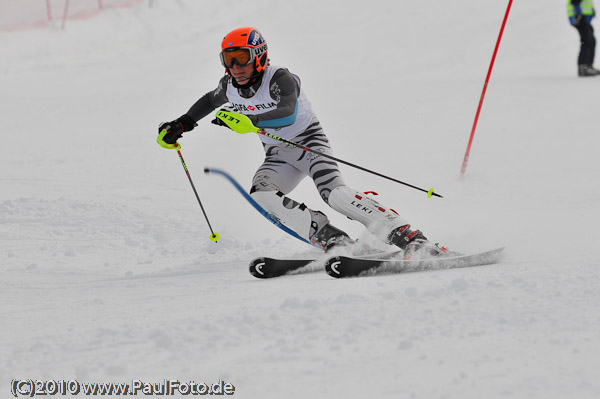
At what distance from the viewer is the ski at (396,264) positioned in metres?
4.05

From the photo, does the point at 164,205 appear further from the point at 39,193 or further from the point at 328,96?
the point at 328,96

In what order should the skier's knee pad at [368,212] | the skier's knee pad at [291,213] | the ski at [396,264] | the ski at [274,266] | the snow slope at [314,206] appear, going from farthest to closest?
the skier's knee pad at [291,213] → the skier's knee pad at [368,212] → the ski at [274,266] → the ski at [396,264] → the snow slope at [314,206]

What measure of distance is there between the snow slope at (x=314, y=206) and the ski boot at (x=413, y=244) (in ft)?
1.46

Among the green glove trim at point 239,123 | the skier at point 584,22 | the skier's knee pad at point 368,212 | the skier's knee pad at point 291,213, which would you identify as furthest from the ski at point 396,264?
the skier at point 584,22

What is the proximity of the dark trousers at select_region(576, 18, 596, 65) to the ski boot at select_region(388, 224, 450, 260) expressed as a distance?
743 cm

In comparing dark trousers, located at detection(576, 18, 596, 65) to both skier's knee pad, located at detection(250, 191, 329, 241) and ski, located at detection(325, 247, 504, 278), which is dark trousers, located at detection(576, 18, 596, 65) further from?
skier's knee pad, located at detection(250, 191, 329, 241)

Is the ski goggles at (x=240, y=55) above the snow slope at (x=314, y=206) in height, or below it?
above

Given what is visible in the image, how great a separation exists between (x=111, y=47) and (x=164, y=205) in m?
10.2

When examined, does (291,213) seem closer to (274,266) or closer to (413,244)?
(274,266)

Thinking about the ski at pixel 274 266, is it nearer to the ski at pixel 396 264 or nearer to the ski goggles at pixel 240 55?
the ski at pixel 396 264

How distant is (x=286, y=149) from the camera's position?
5125mm

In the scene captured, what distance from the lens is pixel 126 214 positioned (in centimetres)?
651

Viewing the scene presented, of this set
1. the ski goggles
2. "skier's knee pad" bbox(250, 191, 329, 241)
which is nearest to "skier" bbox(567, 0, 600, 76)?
the ski goggles

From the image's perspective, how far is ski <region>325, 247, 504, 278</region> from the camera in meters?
4.05
